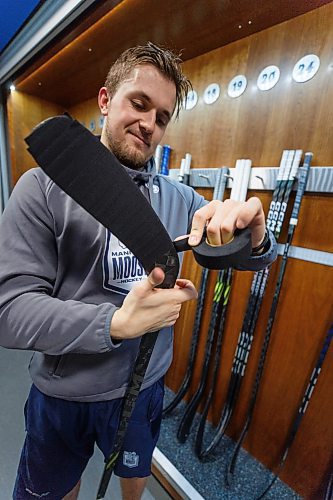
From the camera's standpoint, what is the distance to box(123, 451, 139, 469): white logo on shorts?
2.38 feet

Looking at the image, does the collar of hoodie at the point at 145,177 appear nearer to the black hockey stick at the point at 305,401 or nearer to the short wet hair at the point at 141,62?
the short wet hair at the point at 141,62

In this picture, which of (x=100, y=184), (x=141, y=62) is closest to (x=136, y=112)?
(x=141, y=62)

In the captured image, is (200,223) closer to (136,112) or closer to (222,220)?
(222,220)

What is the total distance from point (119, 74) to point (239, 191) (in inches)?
30.4

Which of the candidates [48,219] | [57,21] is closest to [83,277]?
[48,219]

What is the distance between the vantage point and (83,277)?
0.56m

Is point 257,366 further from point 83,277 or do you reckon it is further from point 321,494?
point 83,277

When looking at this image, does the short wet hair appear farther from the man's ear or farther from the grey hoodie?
the grey hoodie

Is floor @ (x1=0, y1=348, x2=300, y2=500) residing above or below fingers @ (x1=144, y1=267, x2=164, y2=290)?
below

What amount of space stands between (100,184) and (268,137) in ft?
3.60

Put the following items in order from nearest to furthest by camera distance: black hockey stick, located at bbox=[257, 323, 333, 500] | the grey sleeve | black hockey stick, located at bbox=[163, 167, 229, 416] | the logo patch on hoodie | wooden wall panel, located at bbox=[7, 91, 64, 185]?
the grey sleeve < the logo patch on hoodie < black hockey stick, located at bbox=[257, 323, 333, 500] < black hockey stick, located at bbox=[163, 167, 229, 416] < wooden wall panel, located at bbox=[7, 91, 64, 185]

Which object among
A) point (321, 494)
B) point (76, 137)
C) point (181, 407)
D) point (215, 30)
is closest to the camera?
point (76, 137)

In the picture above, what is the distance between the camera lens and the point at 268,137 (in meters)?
1.12

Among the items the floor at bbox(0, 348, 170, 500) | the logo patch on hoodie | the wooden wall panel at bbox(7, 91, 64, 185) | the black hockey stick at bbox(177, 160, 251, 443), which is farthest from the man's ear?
the wooden wall panel at bbox(7, 91, 64, 185)
